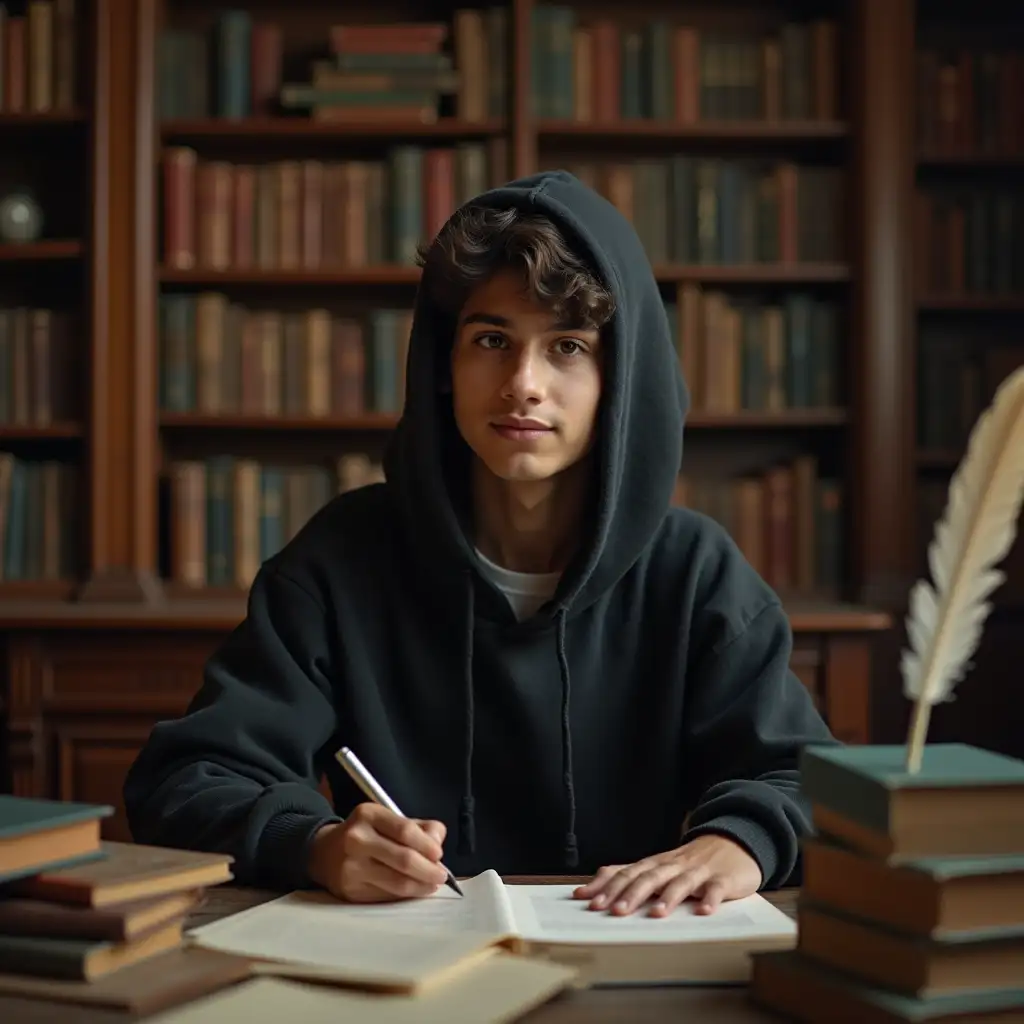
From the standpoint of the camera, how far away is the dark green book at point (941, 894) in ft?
2.56

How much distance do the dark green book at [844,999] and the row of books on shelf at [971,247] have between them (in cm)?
273

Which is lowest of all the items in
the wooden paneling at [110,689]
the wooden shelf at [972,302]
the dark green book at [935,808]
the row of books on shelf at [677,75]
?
the wooden paneling at [110,689]

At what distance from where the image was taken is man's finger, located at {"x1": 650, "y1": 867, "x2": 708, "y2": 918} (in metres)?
1.07

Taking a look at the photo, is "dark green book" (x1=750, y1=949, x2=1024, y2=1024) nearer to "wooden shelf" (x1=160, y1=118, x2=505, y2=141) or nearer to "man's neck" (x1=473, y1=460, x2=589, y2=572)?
"man's neck" (x1=473, y1=460, x2=589, y2=572)

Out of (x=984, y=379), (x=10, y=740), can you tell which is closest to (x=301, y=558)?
(x=10, y=740)

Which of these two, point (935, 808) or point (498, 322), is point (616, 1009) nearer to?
point (935, 808)

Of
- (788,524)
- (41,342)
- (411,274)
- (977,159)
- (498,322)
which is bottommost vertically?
(788,524)

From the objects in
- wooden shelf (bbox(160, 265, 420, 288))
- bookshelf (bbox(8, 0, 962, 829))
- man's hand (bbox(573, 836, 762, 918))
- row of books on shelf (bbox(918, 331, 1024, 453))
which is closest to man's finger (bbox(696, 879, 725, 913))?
man's hand (bbox(573, 836, 762, 918))

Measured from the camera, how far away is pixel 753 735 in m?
1.45

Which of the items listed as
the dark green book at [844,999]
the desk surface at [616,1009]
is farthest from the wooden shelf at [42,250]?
the dark green book at [844,999]

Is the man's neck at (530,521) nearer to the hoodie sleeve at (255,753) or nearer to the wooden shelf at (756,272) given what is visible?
the hoodie sleeve at (255,753)

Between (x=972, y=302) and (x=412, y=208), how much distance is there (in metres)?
1.39

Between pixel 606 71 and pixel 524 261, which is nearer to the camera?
pixel 524 261

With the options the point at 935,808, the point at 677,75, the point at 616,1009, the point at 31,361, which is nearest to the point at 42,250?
the point at 31,361
